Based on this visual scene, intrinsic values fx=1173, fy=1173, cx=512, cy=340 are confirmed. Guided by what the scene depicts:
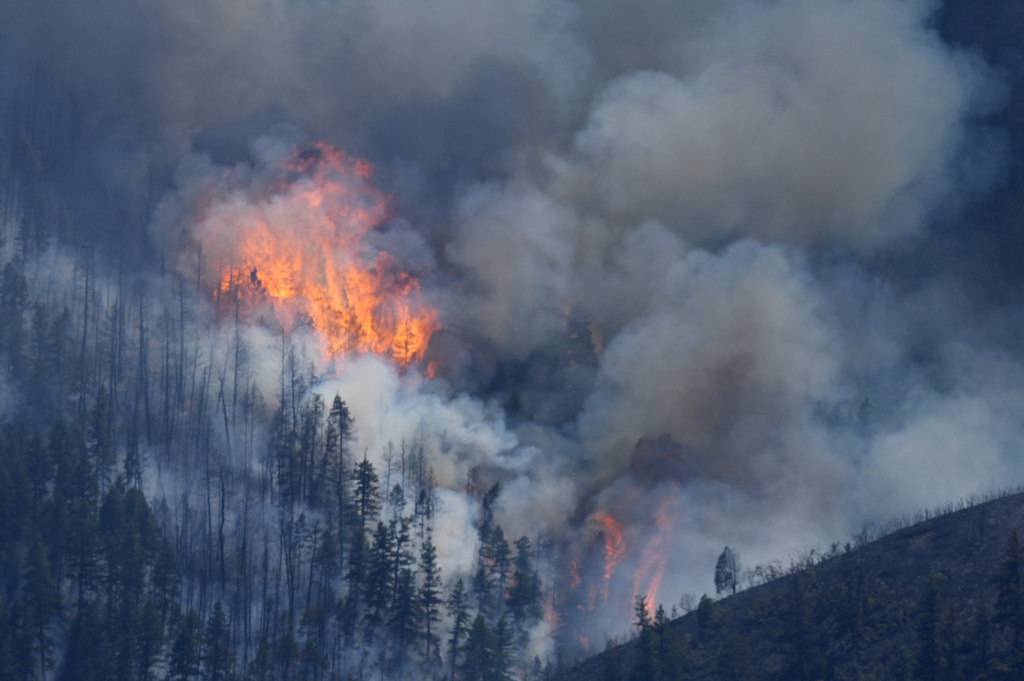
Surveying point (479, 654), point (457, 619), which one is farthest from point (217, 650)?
point (479, 654)

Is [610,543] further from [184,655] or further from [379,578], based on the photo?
[184,655]

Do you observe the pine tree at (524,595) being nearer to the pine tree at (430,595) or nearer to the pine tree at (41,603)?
the pine tree at (430,595)

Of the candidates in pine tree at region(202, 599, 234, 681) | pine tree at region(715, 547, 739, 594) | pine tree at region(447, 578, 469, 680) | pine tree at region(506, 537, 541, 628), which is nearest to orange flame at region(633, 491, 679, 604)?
pine tree at region(506, 537, 541, 628)

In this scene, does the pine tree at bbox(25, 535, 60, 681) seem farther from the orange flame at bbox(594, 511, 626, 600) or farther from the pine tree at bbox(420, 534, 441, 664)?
the orange flame at bbox(594, 511, 626, 600)

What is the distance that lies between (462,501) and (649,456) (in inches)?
1227

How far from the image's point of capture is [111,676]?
146 metres

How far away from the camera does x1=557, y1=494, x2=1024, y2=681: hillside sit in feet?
332

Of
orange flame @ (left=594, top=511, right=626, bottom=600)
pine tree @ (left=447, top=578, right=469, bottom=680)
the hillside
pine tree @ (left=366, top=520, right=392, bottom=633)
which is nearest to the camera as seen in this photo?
the hillside

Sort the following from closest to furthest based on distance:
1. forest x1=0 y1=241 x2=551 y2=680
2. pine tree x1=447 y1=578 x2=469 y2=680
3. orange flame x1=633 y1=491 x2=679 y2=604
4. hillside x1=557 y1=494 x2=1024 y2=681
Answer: hillside x1=557 y1=494 x2=1024 y2=681
forest x1=0 y1=241 x2=551 y2=680
pine tree x1=447 y1=578 x2=469 y2=680
orange flame x1=633 y1=491 x2=679 y2=604

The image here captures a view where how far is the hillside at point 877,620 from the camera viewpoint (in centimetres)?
10112

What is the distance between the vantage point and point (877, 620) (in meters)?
113

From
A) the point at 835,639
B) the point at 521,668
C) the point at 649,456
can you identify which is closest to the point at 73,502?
the point at 521,668

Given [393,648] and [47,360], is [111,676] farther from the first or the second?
[47,360]

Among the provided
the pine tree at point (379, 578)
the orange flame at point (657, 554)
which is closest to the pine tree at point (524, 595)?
the orange flame at point (657, 554)
